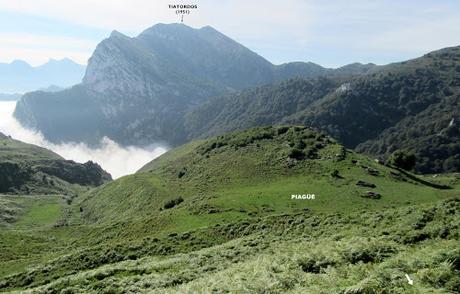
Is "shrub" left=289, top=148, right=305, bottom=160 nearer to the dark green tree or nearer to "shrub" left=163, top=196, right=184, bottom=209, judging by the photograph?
"shrub" left=163, top=196, right=184, bottom=209

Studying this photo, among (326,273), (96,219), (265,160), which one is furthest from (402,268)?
(96,219)

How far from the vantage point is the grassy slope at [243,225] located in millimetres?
26062

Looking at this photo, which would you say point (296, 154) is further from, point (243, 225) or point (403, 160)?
point (243, 225)

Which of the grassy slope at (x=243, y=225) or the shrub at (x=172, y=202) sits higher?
the grassy slope at (x=243, y=225)

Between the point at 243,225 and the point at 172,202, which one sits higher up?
the point at 243,225

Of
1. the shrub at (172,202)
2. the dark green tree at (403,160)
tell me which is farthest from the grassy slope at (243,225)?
the dark green tree at (403,160)

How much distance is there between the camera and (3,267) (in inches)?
2073

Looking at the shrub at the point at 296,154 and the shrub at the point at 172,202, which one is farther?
the shrub at the point at 296,154

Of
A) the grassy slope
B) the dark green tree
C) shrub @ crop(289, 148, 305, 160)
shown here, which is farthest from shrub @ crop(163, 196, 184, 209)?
the dark green tree

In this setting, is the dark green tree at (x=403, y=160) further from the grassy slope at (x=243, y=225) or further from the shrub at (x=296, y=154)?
the shrub at (x=296, y=154)

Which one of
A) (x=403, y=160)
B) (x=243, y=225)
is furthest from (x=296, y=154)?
(x=243, y=225)

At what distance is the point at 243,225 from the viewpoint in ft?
174

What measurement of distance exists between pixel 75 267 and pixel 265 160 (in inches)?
2108

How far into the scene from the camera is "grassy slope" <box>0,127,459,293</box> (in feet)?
85.5
